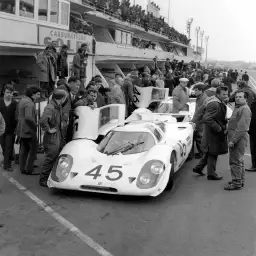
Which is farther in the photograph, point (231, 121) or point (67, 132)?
point (67, 132)

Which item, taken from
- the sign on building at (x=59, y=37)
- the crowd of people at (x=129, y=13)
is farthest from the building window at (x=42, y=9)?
the crowd of people at (x=129, y=13)

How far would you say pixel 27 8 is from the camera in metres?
13.2

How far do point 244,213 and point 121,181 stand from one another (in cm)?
182

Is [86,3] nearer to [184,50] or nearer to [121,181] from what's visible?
[121,181]

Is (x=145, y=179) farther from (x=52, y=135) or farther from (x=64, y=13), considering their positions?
(x=64, y=13)

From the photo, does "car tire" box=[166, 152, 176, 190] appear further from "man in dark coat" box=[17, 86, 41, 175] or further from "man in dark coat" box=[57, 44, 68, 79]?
"man in dark coat" box=[57, 44, 68, 79]

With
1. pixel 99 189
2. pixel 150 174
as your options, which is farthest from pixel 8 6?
Result: pixel 150 174

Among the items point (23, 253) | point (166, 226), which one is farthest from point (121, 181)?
point (23, 253)

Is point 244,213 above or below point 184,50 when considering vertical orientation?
below

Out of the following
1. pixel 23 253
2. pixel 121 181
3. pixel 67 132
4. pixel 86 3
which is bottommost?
pixel 23 253

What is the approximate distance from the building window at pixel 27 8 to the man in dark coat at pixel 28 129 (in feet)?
20.8

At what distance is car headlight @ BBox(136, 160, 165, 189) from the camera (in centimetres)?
595

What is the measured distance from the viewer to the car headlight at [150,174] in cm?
595

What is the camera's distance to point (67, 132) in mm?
7809
